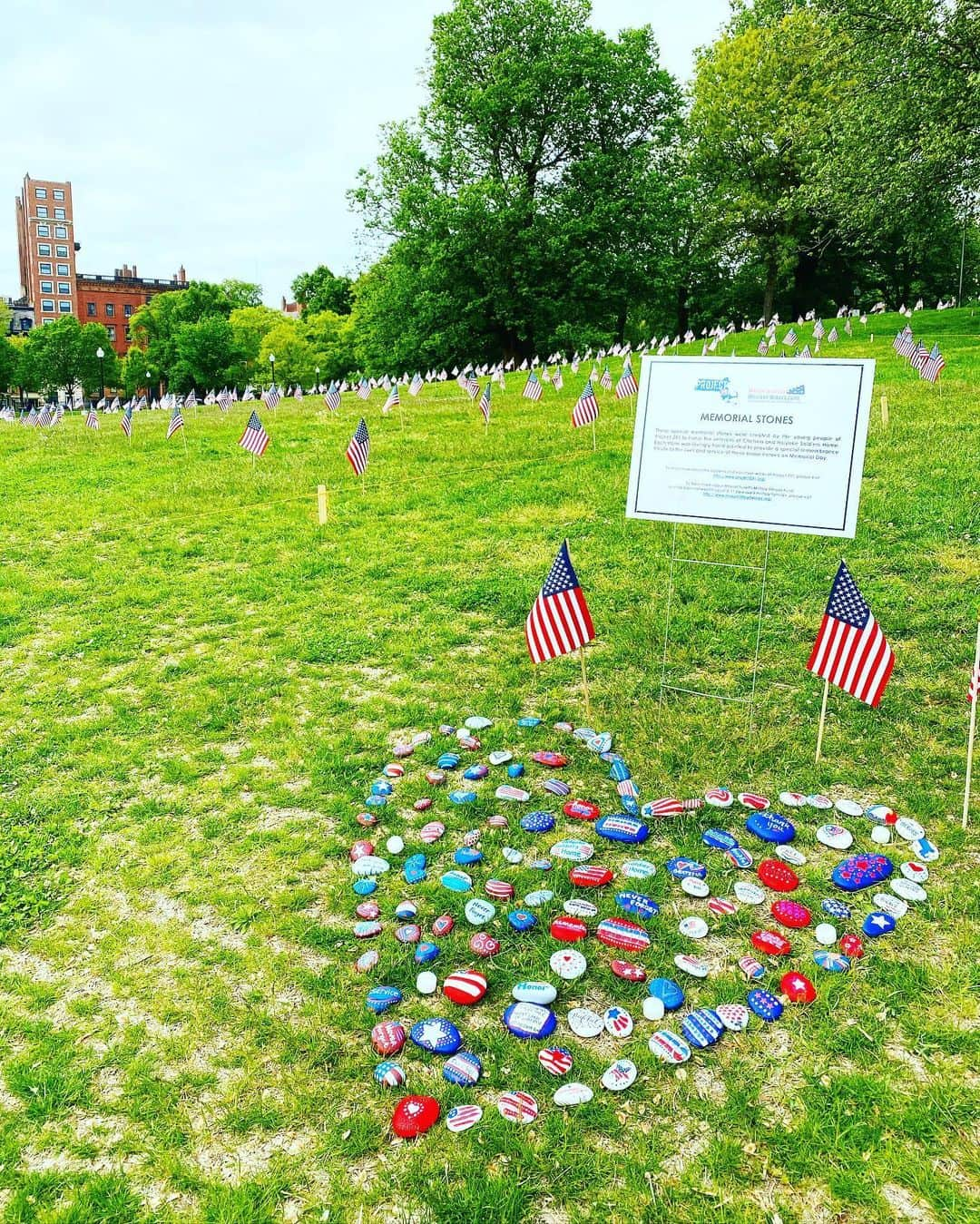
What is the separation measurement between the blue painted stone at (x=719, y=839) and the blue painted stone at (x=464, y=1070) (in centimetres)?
188

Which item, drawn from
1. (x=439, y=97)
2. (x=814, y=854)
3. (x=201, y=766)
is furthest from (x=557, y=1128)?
(x=439, y=97)

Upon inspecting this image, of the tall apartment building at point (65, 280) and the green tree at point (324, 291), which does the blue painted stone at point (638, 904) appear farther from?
the tall apartment building at point (65, 280)

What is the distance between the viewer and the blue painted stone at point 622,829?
4613 millimetres

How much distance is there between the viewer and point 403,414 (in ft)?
66.7

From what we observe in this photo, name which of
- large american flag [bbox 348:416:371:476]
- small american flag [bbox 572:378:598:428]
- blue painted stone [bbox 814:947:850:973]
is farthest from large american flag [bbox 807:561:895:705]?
small american flag [bbox 572:378:598:428]

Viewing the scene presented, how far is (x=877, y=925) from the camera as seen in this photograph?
12.6ft

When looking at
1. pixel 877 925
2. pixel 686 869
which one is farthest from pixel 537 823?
pixel 877 925

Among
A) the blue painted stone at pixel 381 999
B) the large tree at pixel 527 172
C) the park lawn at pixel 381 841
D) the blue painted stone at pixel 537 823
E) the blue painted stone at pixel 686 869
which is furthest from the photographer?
the large tree at pixel 527 172

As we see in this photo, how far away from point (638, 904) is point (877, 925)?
1.12 metres

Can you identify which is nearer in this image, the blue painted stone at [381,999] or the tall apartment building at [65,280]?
the blue painted stone at [381,999]

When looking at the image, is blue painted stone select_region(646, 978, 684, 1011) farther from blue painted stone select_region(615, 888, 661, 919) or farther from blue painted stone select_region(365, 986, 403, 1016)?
blue painted stone select_region(365, 986, 403, 1016)

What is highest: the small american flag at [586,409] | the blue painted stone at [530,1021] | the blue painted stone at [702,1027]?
the small american flag at [586,409]

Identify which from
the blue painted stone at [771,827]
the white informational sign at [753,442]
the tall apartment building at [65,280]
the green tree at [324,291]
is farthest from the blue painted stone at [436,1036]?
the tall apartment building at [65,280]

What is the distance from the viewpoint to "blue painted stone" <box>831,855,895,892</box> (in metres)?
4.11
